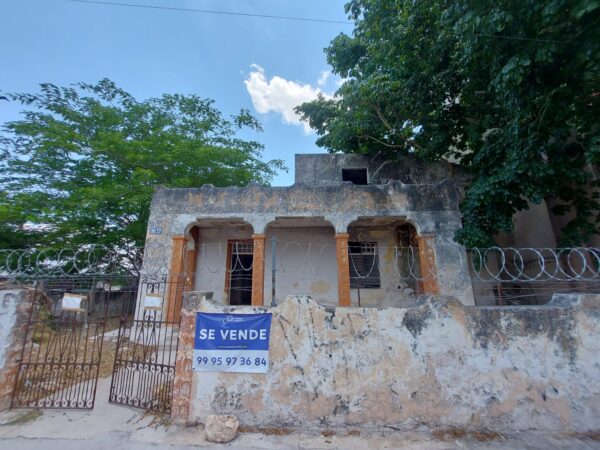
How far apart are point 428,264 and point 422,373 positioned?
15.6 ft

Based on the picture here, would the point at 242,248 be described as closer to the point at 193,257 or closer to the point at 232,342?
the point at 193,257

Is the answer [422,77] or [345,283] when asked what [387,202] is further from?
[422,77]

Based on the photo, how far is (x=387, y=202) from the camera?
8.33 meters

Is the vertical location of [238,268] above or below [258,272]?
above

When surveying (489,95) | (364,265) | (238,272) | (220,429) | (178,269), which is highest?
(489,95)

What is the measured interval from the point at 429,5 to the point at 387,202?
16.0 ft

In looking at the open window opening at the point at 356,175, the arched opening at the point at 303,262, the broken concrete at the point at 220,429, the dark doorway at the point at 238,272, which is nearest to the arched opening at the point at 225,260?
the dark doorway at the point at 238,272

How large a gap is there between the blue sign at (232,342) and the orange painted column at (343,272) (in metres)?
4.45

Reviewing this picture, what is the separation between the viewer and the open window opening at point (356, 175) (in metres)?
11.3

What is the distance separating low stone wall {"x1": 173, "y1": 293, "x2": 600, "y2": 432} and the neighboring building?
3.75 m

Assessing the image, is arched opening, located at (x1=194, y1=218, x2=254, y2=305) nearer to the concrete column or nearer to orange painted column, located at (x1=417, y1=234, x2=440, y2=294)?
the concrete column

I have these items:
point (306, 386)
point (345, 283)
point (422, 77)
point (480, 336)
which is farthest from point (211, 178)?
point (480, 336)

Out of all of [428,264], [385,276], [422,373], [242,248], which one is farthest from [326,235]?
[422,373]

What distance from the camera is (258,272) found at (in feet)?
26.6
